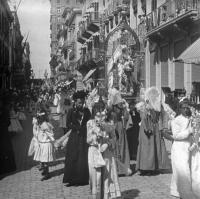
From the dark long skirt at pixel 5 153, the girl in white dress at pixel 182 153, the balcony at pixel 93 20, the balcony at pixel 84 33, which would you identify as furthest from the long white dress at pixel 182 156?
the balcony at pixel 84 33

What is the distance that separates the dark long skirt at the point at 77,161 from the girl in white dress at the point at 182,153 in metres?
1.85

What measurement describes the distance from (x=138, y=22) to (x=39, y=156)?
1704cm

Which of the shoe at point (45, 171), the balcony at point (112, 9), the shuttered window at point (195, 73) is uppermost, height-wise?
the balcony at point (112, 9)

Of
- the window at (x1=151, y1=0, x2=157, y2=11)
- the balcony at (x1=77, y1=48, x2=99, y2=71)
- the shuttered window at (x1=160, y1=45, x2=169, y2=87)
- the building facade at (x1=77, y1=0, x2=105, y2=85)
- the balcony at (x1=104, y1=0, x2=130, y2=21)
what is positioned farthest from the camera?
the balcony at (x1=77, y1=48, x2=99, y2=71)

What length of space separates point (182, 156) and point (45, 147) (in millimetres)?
3271

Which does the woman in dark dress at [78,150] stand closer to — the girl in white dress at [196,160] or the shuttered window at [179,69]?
the girl in white dress at [196,160]

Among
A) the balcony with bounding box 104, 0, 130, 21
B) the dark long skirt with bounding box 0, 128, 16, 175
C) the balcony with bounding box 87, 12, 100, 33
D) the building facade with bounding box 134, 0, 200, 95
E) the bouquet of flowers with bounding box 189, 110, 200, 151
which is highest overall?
the balcony with bounding box 87, 12, 100, 33

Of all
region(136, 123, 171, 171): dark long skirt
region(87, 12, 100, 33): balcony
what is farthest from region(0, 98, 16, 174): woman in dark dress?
region(87, 12, 100, 33): balcony

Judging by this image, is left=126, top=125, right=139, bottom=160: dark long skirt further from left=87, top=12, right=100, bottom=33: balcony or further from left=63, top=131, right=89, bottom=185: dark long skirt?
left=87, top=12, right=100, bottom=33: balcony

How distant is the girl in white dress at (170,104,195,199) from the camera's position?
673cm

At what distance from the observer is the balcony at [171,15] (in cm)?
1712

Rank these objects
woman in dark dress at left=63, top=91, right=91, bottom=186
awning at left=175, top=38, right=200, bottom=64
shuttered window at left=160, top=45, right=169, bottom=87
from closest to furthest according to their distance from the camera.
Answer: woman in dark dress at left=63, top=91, right=91, bottom=186 < awning at left=175, top=38, right=200, bottom=64 < shuttered window at left=160, top=45, right=169, bottom=87

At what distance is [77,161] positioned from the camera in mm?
8273

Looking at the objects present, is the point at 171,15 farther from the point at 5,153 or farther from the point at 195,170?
the point at 195,170
